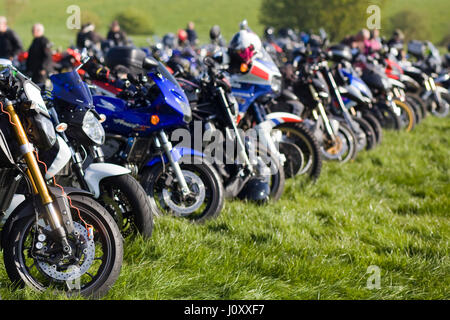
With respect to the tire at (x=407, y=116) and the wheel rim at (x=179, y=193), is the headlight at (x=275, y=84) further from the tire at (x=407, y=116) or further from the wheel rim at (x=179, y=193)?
the tire at (x=407, y=116)

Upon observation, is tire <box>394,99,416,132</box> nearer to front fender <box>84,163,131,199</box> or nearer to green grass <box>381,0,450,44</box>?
front fender <box>84,163,131,199</box>

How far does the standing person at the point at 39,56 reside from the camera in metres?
10.4

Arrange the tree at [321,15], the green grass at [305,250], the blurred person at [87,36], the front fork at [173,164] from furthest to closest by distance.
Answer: the tree at [321,15] → the blurred person at [87,36] → the front fork at [173,164] → the green grass at [305,250]

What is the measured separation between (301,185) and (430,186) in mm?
1574

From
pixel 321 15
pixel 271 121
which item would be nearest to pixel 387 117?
pixel 271 121

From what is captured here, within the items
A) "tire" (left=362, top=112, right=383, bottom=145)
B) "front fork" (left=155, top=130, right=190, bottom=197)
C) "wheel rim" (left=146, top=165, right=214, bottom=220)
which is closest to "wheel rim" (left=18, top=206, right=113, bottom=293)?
"front fork" (left=155, top=130, right=190, bottom=197)

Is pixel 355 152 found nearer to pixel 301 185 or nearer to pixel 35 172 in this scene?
pixel 301 185

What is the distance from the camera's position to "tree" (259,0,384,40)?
145 feet

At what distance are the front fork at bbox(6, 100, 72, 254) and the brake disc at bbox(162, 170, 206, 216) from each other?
1.70m

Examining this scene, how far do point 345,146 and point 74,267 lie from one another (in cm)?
473

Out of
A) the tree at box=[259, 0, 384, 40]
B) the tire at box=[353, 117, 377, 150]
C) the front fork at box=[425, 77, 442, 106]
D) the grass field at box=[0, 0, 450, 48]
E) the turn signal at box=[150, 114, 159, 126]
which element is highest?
the grass field at box=[0, 0, 450, 48]

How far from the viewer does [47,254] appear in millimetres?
2820

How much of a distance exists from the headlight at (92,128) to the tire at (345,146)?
381 cm

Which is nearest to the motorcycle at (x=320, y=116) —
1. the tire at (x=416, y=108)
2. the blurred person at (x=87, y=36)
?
the tire at (x=416, y=108)
